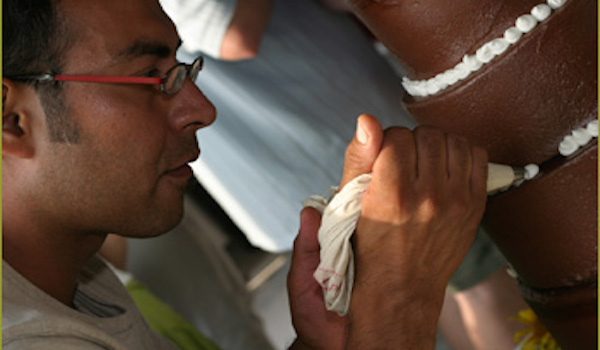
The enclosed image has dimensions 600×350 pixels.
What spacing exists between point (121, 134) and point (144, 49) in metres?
0.13

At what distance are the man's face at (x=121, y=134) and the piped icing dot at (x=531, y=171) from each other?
0.50 metres

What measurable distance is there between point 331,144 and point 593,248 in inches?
38.5

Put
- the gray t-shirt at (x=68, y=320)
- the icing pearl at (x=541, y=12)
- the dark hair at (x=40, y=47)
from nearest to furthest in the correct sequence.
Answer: the icing pearl at (x=541, y=12) → the gray t-shirt at (x=68, y=320) → the dark hair at (x=40, y=47)

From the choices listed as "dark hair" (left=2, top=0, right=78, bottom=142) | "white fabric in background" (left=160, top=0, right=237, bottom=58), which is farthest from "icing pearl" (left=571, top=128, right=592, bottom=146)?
"white fabric in background" (left=160, top=0, right=237, bottom=58)

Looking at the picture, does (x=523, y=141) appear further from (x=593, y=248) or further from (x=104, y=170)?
(x=104, y=170)

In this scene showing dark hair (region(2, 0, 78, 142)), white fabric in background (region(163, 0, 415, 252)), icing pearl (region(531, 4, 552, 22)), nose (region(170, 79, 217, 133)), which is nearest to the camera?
icing pearl (region(531, 4, 552, 22))

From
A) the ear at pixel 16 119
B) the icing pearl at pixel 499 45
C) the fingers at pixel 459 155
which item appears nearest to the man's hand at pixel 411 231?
the fingers at pixel 459 155

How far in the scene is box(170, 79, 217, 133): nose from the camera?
3.81 ft

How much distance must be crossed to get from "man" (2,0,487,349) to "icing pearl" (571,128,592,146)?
0.11 m

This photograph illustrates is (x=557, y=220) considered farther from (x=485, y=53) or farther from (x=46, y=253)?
(x=46, y=253)

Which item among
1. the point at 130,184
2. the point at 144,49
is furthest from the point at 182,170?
the point at 144,49

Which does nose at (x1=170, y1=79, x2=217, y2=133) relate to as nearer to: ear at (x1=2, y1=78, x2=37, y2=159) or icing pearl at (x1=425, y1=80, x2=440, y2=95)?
ear at (x1=2, y1=78, x2=37, y2=159)

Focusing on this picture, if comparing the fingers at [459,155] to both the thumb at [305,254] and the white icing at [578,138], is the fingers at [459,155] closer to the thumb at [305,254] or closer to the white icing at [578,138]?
the white icing at [578,138]

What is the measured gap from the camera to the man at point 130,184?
0.89 m
